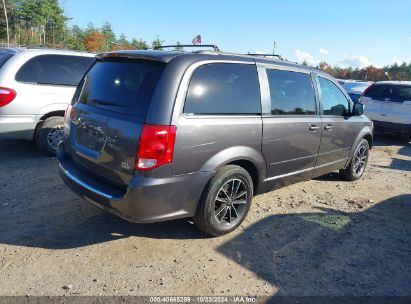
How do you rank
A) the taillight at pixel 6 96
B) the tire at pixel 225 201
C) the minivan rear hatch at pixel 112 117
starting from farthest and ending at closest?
1. the taillight at pixel 6 96
2. the tire at pixel 225 201
3. the minivan rear hatch at pixel 112 117

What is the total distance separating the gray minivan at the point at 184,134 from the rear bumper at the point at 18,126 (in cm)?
212

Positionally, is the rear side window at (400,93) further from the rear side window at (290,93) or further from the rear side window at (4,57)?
the rear side window at (4,57)

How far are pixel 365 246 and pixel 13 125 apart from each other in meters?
5.25

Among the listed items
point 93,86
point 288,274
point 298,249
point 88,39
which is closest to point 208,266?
point 288,274

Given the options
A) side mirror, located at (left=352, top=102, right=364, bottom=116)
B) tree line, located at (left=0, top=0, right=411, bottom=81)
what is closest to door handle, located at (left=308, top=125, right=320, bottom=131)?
side mirror, located at (left=352, top=102, right=364, bottom=116)

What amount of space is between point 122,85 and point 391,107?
8.45 meters

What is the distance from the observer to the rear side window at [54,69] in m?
5.79

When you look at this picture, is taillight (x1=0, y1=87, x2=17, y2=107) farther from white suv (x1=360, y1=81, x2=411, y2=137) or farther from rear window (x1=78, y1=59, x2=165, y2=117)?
white suv (x1=360, y1=81, x2=411, y2=137)

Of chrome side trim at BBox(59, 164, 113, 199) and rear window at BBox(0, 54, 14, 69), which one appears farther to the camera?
rear window at BBox(0, 54, 14, 69)

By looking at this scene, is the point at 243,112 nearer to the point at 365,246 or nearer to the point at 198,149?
the point at 198,149

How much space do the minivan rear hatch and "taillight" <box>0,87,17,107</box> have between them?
7.54ft

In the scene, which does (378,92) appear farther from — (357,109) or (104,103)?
(104,103)

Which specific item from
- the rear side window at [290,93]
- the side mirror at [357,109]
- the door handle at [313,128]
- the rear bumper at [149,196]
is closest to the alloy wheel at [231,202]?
the rear bumper at [149,196]

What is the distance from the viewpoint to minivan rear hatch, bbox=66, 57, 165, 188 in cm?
312
